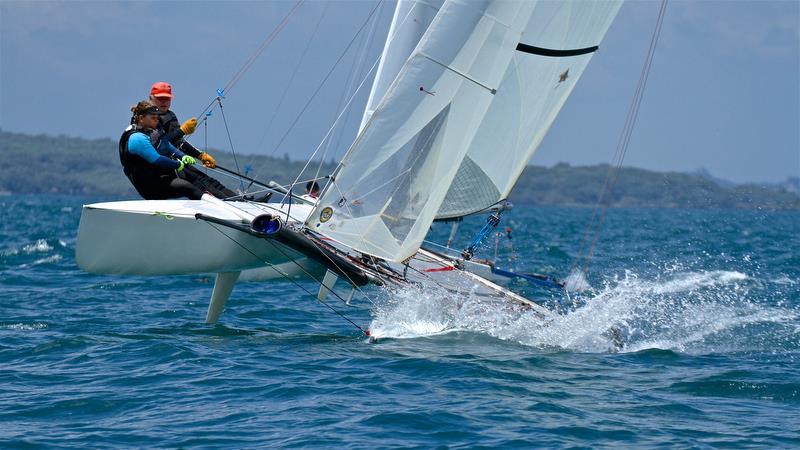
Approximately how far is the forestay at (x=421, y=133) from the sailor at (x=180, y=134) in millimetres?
1230

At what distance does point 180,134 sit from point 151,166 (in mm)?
501

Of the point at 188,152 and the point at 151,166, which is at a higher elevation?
the point at 188,152

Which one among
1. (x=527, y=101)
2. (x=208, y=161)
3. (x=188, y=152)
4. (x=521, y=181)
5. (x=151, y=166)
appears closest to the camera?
(x=151, y=166)

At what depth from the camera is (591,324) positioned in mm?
9039

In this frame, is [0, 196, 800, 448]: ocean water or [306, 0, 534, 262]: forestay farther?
[306, 0, 534, 262]: forestay

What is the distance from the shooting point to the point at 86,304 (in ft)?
36.3

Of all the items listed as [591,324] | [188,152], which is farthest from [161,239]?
[591,324]

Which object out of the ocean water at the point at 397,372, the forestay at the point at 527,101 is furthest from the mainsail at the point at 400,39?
the ocean water at the point at 397,372

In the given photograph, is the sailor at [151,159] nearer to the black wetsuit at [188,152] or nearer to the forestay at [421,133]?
the black wetsuit at [188,152]

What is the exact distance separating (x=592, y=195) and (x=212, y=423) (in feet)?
390

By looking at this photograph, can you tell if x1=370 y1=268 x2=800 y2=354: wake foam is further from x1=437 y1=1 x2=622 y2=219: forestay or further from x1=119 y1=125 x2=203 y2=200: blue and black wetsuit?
x1=119 y1=125 x2=203 y2=200: blue and black wetsuit

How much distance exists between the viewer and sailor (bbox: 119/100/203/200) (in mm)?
8633

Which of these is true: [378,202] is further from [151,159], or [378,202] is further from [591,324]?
[591,324]

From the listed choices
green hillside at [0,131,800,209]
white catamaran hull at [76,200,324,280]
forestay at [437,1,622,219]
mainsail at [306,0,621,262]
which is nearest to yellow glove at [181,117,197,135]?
white catamaran hull at [76,200,324,280]
